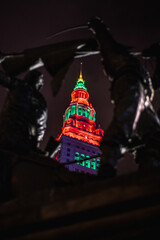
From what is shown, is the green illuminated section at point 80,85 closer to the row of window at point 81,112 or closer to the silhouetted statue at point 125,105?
the row of window at point 81,112

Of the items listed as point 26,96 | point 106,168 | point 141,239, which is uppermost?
point 26,96

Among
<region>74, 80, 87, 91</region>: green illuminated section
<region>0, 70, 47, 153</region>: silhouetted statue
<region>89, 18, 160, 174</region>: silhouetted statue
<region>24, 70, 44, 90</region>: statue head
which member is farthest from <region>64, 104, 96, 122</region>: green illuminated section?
<region>89, 18, 160, 174</region>: silhouetted statue

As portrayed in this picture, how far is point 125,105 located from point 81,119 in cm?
7156

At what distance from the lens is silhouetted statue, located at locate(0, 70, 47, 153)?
4.21m

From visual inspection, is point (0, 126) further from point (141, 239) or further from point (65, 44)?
point (141, 239)

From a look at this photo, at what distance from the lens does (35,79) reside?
538 centimetres

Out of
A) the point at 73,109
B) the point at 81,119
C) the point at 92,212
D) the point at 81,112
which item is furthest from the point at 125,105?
the point at 73,109

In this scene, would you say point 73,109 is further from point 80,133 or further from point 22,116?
point 22,116

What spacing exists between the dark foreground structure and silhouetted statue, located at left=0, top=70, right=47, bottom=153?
1.55m

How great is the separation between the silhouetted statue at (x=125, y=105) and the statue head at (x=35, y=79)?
1396 millimetres

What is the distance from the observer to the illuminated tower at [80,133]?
2640 inches

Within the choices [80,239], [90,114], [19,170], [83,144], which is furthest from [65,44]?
[90,114]

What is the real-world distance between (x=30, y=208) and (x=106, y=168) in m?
1.03

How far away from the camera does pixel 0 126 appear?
172 inches
